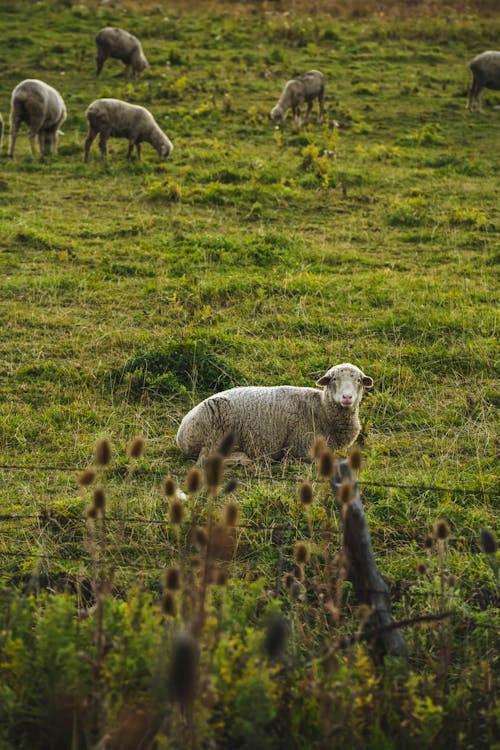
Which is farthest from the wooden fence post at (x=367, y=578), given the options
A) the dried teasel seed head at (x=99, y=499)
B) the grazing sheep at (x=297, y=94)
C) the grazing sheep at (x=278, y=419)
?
the grazing sheep at (x=297, y=94)

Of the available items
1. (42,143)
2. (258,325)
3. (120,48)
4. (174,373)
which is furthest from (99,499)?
(120,48)

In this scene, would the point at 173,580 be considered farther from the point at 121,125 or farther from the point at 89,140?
the point at 121,125

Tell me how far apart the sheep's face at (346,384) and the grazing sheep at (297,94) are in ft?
44.8

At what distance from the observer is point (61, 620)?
304cm

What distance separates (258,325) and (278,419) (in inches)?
88.2

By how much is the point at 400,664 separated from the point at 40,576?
1.97 meters

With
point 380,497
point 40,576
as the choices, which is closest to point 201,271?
point 380,497

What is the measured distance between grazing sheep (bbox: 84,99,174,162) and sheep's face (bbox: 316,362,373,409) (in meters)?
10.8

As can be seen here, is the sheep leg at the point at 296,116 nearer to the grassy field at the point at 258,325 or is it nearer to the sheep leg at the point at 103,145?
the grassy field at the point at 258,325

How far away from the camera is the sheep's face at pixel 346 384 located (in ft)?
20.3

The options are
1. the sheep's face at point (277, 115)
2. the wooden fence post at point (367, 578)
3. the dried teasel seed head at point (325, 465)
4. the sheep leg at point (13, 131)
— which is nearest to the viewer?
the dried teasel seed head at point (325, 465)

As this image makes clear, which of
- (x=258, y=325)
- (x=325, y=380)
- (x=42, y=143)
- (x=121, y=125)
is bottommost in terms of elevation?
(x=42, y=143)

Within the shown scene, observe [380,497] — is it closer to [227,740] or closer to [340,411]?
[340,411]

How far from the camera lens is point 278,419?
21.9ft
